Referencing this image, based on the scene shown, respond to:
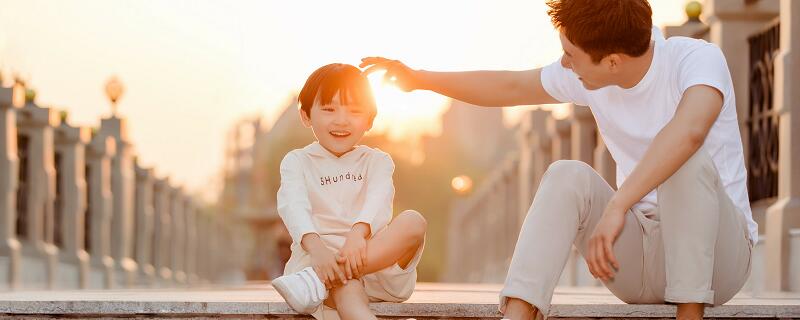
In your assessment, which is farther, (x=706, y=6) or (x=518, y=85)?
(x=706, y=6)

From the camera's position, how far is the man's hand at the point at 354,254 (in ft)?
17.0

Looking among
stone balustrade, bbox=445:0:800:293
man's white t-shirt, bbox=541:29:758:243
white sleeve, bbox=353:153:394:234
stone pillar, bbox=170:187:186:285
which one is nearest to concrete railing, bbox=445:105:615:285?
stone balustrade, bbox=445:0:800:293

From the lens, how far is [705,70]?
492 cm

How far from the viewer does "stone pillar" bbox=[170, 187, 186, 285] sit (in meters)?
39.9

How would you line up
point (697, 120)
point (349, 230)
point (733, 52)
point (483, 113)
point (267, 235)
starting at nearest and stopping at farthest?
point (697, 120)
point (349, 230)
point (733, 52)
point (267, 235)
point (483, 113)

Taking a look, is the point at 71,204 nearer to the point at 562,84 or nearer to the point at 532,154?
the point at 532,154

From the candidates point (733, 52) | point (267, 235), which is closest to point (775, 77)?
point (733, 52)

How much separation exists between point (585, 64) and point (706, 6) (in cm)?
843

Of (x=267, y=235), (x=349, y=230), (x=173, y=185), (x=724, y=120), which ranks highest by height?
(x=724, y=120)

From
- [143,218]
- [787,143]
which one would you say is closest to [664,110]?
[787,143]

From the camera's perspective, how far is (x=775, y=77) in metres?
11.2

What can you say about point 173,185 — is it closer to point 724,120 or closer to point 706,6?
point 706,6

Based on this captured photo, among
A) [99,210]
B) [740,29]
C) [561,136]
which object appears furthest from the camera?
[99,210]

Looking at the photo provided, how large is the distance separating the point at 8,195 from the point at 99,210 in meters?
7.55
